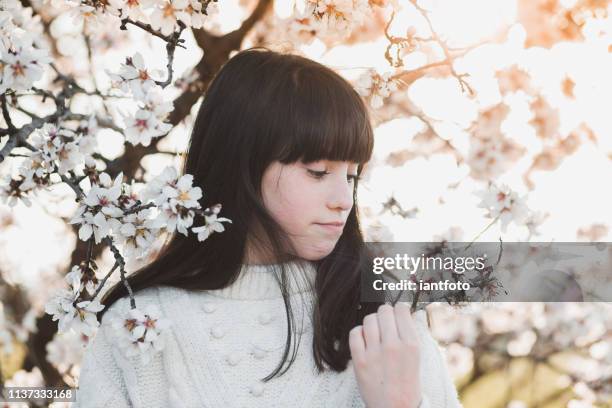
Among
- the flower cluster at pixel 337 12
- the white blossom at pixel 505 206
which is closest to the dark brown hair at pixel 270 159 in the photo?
the flower cluster at pixel 337 12

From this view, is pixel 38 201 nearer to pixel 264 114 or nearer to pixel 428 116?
pixel 428 116

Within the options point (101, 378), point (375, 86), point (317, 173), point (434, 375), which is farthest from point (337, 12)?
point (101, 378)

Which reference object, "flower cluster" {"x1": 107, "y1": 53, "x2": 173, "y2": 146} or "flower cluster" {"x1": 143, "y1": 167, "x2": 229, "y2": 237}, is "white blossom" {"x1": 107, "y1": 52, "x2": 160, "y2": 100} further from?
"flower cluster" {"x1": 143, "y1": 167, "x2": 229, "y2": 237}

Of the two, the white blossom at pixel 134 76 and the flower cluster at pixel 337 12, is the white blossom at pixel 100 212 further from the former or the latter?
the flower cluster at pixel 337 12

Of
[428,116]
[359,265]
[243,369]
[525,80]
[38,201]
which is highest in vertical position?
[525,80]

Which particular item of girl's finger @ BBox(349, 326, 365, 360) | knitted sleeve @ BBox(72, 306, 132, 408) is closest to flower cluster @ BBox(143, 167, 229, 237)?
girl's finger @ BBox(349, 326, 365, 360)

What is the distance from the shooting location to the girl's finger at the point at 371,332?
1.36 m

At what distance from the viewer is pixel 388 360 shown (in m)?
1.33

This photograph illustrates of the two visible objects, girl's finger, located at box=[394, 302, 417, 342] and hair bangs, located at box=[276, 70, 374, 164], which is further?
hair bangs, located at box=[276, 70, 374, 164]

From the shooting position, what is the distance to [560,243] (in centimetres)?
242

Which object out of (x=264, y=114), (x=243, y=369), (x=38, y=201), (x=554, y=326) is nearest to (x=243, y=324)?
(x=243, y=369)

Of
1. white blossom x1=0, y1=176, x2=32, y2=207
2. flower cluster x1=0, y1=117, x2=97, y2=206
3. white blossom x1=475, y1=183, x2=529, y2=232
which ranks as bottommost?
white blossom x1=0, y1=176, x2=32, y2=207

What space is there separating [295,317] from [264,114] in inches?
16.2

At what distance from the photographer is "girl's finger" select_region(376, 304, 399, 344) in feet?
4.42
